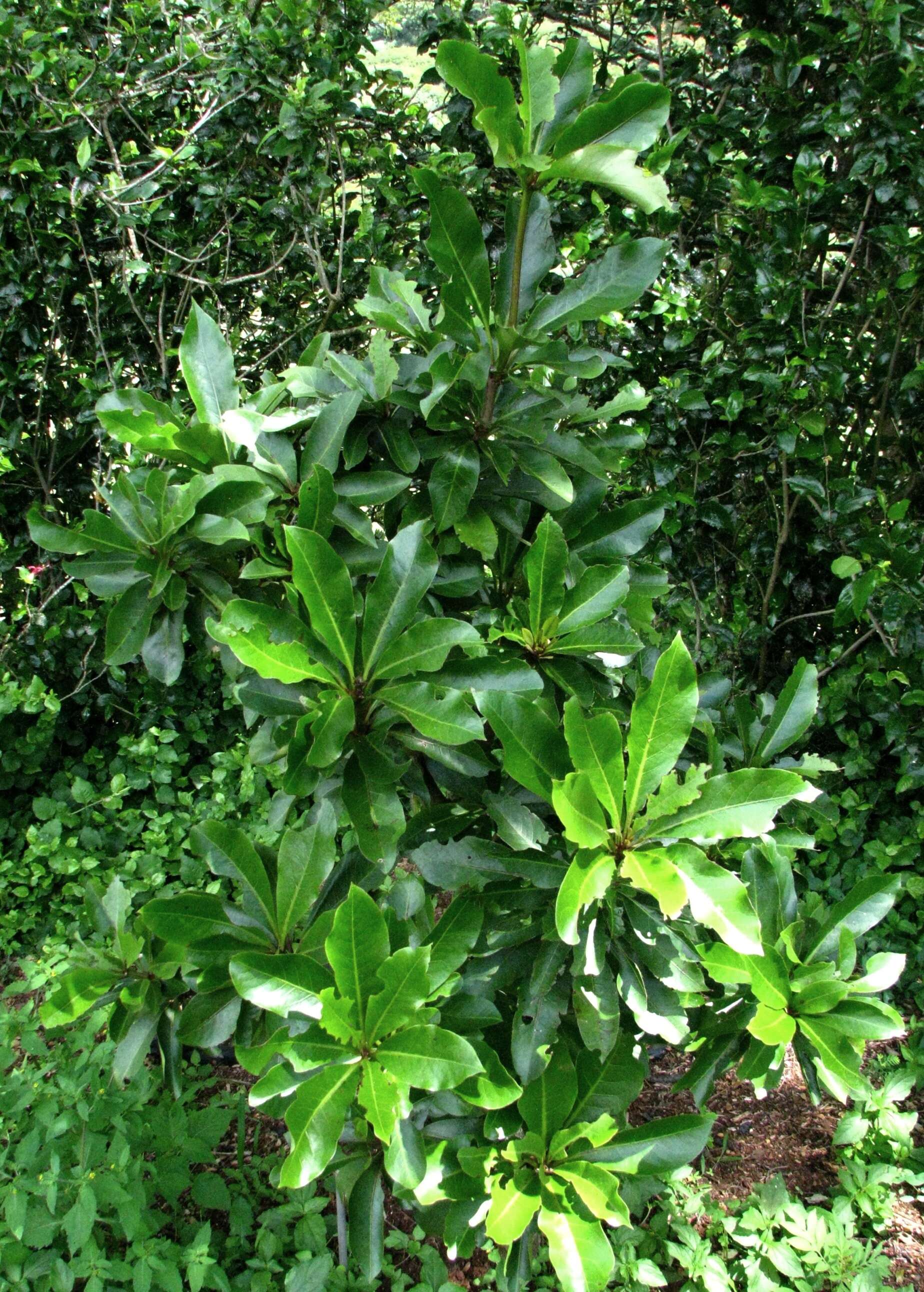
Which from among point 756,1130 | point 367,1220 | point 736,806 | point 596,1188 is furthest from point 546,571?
point 756,1130

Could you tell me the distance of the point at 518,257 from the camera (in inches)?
47.4

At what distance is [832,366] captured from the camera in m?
2.78

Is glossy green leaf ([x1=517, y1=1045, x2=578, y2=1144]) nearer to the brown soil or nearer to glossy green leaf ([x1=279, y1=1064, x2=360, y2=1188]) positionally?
glossy green leaf ([x1=279, y1=1064, x2=360, y2=1188])

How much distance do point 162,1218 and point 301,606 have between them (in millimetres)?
1573

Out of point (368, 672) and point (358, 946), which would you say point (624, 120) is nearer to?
point (368, 672)

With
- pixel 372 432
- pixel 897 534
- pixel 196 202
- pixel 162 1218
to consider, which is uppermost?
pixel 196 202

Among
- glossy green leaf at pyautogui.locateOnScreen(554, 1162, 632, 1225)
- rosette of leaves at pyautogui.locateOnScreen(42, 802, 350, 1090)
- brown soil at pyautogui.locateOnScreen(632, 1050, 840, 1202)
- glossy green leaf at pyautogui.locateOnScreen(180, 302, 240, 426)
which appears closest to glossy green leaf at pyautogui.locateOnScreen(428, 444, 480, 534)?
glossy green leaf at pyautogui.locateOnScreen(180, 302, 240, 426)

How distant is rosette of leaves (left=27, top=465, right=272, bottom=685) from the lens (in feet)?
4.15

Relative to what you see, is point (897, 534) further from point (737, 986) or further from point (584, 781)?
point (584, 781)

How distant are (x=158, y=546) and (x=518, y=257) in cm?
64

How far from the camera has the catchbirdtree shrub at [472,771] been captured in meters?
1.10

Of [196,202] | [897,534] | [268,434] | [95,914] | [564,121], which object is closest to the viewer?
[564,121]

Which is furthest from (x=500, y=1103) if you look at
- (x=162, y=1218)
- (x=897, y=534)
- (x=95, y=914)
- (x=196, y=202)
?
(x=196, y=202)

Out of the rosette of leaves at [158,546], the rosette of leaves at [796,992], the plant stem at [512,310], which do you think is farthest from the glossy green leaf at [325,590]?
the rosette of leaves at [796,992]
